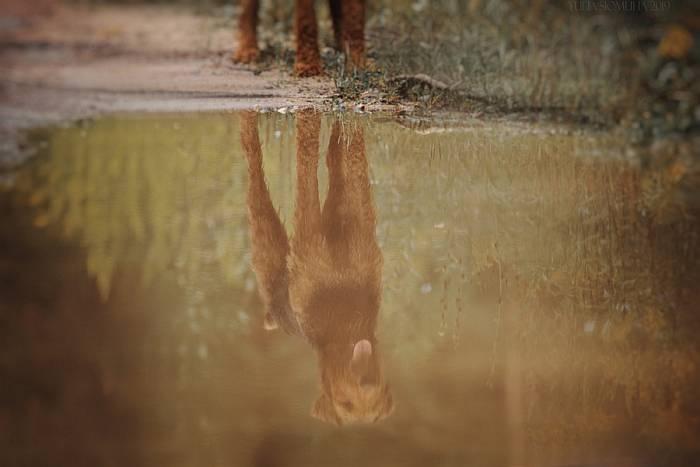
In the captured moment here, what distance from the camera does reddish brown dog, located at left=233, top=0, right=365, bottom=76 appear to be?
8.34 feet

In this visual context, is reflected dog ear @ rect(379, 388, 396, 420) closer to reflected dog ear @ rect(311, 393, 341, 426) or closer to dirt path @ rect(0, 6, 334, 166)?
reflected dog ear @ rect(311, 393, 341, 426)

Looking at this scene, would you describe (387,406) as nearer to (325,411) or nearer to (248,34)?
(325,411)

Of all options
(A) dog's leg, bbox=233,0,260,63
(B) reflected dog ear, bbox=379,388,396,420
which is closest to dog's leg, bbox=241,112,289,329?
(B) reflected dog ear, bbox=379,388,396,420

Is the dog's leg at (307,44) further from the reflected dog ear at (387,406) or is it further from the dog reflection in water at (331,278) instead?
the reflected dog ear at (387,406)

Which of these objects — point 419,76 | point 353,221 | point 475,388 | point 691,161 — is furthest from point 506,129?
point 475,388

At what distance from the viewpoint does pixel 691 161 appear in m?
2.47

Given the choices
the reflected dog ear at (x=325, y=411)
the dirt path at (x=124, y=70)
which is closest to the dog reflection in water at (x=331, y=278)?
the reflected dog ear at (x=325, y=411)

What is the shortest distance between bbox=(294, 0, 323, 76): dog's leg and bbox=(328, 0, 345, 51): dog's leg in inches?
4.0

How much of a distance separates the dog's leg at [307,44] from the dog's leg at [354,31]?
118 millimetres

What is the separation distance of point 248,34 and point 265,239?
4.13 feet

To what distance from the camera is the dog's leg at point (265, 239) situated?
1517mm

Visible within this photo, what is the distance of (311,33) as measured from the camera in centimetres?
255

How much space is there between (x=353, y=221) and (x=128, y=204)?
62 cm

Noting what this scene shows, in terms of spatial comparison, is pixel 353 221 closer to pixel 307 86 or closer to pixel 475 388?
pixel 475 388
